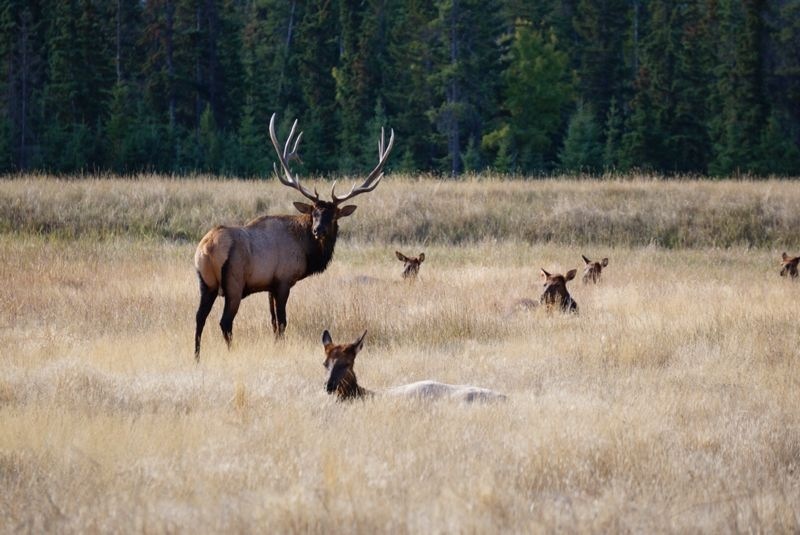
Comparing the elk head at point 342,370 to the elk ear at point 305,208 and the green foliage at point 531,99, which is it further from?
the green foliage at point 531,99

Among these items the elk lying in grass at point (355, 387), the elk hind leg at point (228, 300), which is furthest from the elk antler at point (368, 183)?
the elk lying in grass at point (355, 387)

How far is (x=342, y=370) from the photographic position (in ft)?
25.6

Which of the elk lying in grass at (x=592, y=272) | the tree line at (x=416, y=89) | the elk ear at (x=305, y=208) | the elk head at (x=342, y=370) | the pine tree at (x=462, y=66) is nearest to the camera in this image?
the elk head at (x=342, y=370)

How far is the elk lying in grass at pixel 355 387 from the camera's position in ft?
25.5

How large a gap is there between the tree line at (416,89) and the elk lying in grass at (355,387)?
1221 inches

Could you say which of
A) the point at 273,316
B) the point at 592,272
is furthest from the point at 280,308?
the point at 592,272

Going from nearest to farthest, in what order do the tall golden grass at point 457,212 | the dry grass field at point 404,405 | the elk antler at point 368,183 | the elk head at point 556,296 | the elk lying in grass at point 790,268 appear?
the dry grass field at point 404,405
the elk antler at point 368,183
the elk head at point 556,296
the elk lying in grass at point 790,268
the tall golden grass at point 457,212

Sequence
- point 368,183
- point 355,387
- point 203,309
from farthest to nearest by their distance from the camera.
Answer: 1. point 368,183
2. point 203,309
3. point 355,387

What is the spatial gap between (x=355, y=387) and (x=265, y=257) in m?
3.24

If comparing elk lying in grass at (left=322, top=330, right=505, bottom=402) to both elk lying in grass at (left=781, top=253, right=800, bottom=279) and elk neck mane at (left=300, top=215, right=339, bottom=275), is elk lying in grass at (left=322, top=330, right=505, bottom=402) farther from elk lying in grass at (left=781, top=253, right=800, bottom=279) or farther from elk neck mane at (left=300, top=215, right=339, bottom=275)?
elk lying in grass at (left=781, top=253, right=800, bottom=279)

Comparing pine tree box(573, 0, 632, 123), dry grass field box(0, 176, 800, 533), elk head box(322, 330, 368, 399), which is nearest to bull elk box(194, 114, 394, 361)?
dry grass field box(0, 176, 800, 533)

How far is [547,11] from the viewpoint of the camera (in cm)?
5303

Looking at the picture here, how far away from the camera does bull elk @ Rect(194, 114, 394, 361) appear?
404 inches

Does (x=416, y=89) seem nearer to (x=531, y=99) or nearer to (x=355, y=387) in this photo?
(x=531, y=99)
